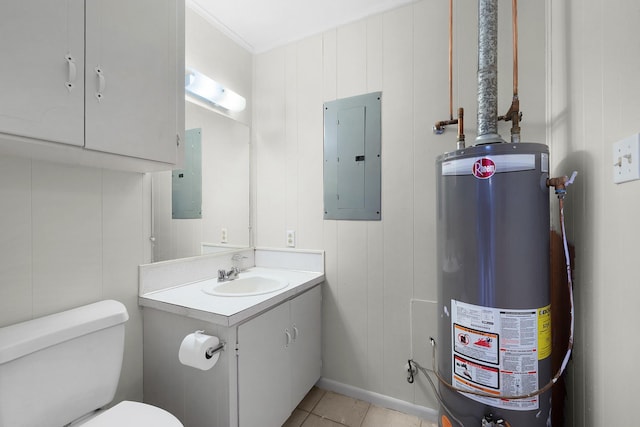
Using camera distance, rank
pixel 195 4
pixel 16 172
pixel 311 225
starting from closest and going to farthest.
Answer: pixel 16 172, pixel 195 4, pixel 311 225

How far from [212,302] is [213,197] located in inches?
32.9

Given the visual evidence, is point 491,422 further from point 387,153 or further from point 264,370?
point 387,153

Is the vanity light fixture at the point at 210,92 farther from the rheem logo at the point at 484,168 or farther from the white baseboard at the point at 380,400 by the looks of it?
the white baseboard at the point at 380,400

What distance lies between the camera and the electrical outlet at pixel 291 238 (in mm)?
2010

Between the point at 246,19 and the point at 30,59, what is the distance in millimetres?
1420

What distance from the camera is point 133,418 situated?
0.99m

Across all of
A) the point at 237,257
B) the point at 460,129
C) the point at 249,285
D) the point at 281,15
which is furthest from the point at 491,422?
the point at 281,15

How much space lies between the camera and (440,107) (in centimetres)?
156

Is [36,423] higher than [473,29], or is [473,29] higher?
[473,29]

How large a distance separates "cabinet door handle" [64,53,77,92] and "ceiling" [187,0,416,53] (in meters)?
1.15

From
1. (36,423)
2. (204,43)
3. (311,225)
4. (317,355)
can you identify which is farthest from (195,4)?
(317,355)

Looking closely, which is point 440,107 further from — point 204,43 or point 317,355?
point 317,355

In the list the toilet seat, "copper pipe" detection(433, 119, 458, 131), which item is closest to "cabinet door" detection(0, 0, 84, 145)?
the toilet seat

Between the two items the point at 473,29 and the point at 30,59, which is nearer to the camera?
the point at 30,59
